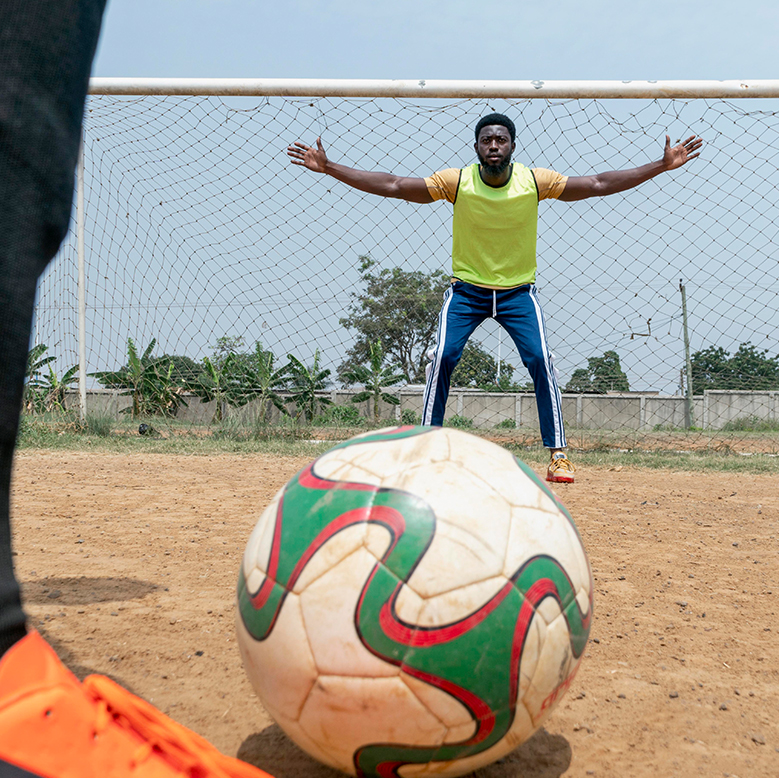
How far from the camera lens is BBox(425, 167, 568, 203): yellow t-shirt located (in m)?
4.64

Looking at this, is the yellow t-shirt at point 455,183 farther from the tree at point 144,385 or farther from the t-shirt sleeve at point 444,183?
the tree at point 144,385

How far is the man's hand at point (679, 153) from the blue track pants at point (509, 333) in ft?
4.26

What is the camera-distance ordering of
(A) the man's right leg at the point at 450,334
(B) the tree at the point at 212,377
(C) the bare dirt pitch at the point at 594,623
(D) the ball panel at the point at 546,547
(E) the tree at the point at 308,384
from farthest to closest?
1. (E) the tree at the point at 308,384
2. (B) the tree at the point at 212,377
3. (A) the man's right leg at the point at 450,334
4. (C) the bare dirt pitch at the point at 594,623
5. (D) the ball panel at the point at 546,547

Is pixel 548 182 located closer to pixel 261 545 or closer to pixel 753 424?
pixel 261 545

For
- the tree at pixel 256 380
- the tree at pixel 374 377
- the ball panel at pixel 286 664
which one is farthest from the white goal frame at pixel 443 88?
the tree at pixel 374 377

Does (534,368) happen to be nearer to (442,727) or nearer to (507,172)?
(507,172)

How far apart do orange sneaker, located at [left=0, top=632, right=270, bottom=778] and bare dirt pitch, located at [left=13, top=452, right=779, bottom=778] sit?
39cm

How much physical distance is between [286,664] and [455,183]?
13.1 feet

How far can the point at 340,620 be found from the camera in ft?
3.75

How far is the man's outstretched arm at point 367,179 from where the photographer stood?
15.3ft

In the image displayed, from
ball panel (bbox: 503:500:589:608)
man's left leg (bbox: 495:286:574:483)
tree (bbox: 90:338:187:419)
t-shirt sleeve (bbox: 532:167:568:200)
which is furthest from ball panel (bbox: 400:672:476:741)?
tree (bbox: 90:338:187:419)

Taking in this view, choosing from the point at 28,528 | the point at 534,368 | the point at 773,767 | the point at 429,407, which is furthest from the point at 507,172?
the point at 773,767

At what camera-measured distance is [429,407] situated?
4441mm

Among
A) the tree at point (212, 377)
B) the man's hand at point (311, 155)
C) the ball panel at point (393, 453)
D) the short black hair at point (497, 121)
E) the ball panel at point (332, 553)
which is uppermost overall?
the short black hair at point (497, 121)
